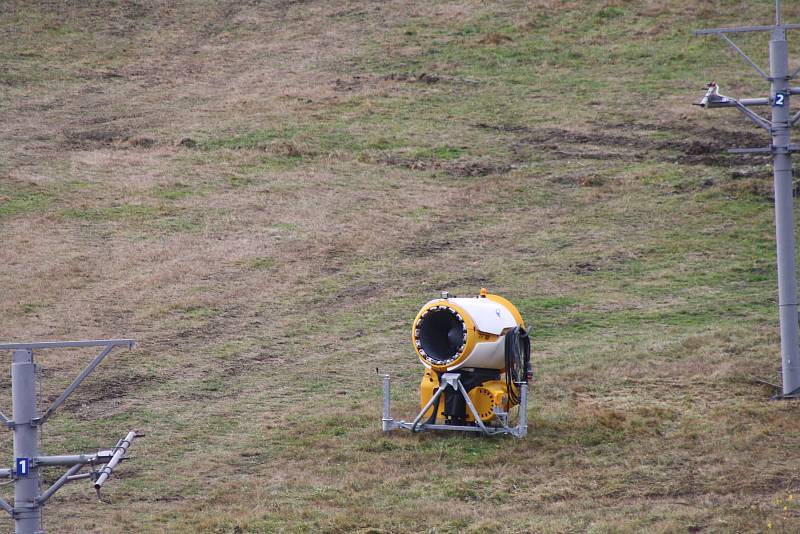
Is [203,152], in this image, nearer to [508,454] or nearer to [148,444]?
[148,444]

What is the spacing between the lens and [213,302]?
91.4ft

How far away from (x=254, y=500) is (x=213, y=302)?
12.4 m

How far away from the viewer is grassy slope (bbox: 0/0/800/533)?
1631 centimetres

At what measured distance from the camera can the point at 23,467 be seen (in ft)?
36.0

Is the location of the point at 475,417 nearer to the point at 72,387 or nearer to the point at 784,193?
the point at 784,193

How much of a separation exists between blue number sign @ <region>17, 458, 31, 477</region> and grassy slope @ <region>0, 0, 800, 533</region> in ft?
14.3

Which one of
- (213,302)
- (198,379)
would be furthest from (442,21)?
(198,379)

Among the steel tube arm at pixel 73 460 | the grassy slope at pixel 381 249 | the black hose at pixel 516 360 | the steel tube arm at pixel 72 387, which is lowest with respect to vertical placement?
the grassy slope at pixel 381 249

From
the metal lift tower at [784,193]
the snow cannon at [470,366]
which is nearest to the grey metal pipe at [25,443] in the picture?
the snow cannon at [470,366]

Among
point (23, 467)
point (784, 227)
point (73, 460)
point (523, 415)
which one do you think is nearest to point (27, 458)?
point (23, 467)

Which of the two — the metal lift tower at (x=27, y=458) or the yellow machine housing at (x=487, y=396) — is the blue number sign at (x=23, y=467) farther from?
the yellow machine housing at (x=487, y=396)

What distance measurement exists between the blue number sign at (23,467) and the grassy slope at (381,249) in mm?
4348

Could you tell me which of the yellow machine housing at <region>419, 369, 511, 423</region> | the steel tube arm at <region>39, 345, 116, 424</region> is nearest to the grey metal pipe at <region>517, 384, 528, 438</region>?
the yellow machine housing at <region>419, 369, 511, 423</region>

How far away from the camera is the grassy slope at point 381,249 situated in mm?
16312
